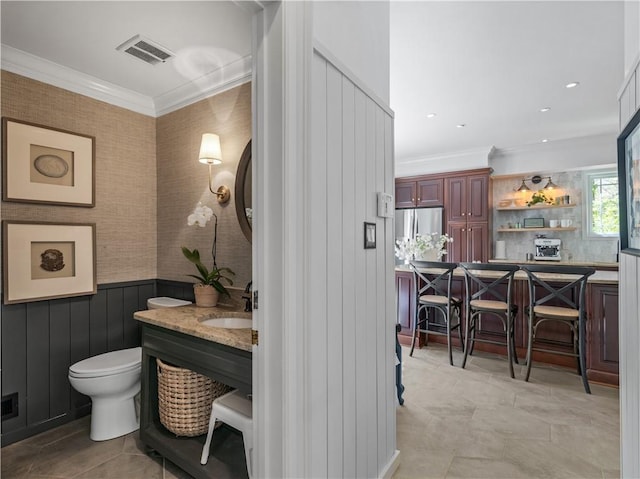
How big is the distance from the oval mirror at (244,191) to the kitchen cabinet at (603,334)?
2949 mm

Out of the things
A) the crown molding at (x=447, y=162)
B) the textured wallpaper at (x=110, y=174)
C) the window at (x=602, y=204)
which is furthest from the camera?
the crown molding at (x=447, y=162)

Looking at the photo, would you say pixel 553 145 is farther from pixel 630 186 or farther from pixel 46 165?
pixel 46 165

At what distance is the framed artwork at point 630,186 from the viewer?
4.38 ft

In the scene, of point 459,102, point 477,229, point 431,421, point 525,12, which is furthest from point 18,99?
point 477,229

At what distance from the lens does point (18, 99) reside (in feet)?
7.64

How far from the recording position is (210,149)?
8.32ft

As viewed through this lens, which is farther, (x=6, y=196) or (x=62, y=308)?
(x=62, y=308)

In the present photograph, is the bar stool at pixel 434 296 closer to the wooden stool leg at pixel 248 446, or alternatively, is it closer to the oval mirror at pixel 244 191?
the oval mirror at pixel 244 191

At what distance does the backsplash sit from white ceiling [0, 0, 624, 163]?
1824 millimetres

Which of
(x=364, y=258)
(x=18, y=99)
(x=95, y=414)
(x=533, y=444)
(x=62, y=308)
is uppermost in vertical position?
(x=18, y=99)

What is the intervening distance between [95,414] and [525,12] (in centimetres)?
375

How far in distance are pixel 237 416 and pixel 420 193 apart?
17.3ft

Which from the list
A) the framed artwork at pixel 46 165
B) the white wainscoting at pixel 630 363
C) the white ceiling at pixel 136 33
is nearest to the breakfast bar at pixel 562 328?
the white wainscoting at pixel 630 363

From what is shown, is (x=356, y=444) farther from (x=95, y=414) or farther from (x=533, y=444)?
(x=95, y=414)
